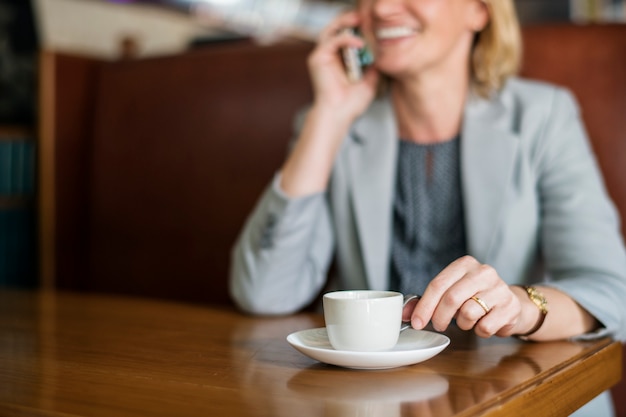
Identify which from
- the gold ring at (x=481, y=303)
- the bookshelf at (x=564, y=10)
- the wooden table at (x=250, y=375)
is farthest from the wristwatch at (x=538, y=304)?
the bookshelf at (x=564, y=10)

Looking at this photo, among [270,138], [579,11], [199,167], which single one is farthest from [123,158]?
[579,11]

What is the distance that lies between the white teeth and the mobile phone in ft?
0.34

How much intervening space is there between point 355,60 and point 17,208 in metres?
1.40

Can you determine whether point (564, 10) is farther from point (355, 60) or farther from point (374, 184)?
point (374, 184)

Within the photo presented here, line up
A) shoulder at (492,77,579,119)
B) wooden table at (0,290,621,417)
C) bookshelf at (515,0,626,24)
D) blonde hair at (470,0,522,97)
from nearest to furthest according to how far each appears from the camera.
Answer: wooden table at (0,290,621,417) < shoulder at (492,77,579,119) < blonde hair at (470,0,522,97) < bookshelf at (515,0,626,24)

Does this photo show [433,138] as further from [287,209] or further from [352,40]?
[287,209]

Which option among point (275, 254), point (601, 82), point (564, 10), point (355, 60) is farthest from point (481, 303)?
point (564, 10)

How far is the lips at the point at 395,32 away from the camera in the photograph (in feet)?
4.82

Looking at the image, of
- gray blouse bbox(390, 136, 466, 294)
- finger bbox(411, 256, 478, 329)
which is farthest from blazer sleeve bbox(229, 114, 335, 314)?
finger bbox(411, 256, 478, 329)

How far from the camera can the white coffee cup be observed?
0.81 metres

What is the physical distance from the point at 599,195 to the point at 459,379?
0.67 m

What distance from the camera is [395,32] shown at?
1475 mm

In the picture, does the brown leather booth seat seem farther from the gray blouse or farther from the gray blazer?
the gray blouse

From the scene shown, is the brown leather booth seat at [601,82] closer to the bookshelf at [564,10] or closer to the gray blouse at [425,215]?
the gray blouse at [425,215]
